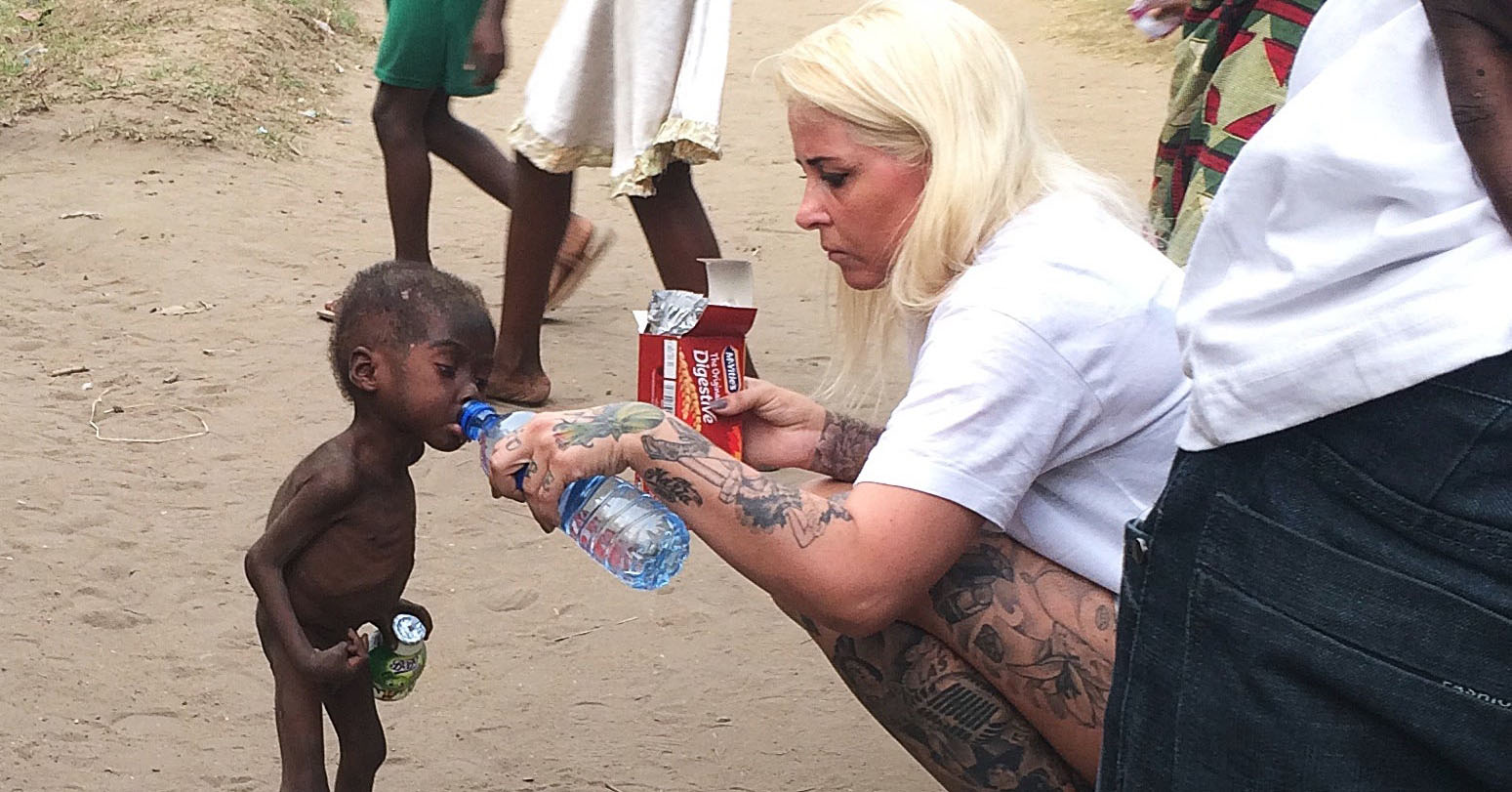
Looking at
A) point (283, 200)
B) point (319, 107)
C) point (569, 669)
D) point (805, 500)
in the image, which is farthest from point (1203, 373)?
point (319, 107)

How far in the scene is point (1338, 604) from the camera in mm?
1445

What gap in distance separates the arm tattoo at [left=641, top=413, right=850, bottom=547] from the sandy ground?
3.22 feet

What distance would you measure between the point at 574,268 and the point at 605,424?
2.94 m

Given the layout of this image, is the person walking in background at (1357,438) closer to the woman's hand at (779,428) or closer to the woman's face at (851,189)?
the woman's face at (851,189)

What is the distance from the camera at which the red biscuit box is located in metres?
2.55

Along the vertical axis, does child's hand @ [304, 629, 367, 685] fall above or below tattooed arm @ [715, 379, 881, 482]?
below

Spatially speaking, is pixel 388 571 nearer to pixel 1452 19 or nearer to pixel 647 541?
pixel 647 541

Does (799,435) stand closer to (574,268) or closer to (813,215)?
(813,215)

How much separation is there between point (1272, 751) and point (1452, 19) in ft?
1.97

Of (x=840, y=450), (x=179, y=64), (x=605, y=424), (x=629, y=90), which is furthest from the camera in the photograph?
(x=179, y=64)

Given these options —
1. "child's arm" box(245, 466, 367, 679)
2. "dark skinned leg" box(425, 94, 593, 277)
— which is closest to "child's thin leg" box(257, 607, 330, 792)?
"child's arm" box(245, 466, 367, 679)

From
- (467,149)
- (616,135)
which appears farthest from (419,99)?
(616,135)

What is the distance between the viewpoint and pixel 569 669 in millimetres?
3361

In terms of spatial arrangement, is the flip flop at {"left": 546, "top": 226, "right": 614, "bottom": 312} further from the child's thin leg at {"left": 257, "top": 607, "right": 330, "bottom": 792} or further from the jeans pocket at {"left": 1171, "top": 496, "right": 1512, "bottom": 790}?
the jeans pocket at {"left": 1171, "top": 496, "right": 1512, "bottom": 790}
